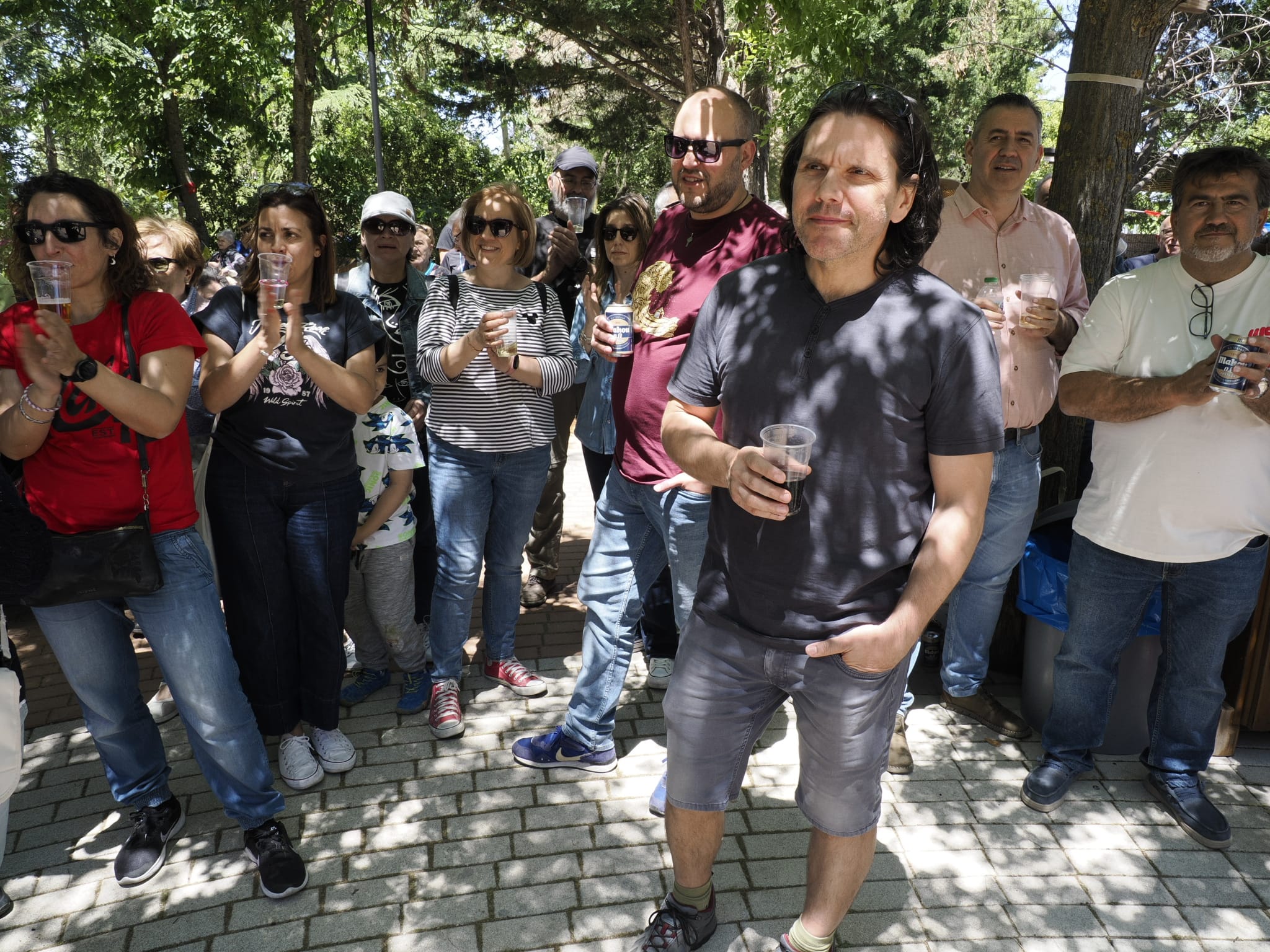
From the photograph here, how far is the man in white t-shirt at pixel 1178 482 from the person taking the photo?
306 centimetres

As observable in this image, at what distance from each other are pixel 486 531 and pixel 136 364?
163 cm

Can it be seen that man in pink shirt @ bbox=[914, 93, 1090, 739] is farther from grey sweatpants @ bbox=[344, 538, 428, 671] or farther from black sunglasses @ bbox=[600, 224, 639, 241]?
grey sweatpants @ bbox=[344, 538, 428, 671]

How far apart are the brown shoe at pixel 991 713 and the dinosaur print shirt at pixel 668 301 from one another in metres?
1.85

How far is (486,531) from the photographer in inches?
159

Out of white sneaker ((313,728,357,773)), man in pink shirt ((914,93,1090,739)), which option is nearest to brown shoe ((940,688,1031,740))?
man in pink shirt ((914,93,1090,739))

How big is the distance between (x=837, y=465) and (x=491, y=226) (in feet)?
7.14

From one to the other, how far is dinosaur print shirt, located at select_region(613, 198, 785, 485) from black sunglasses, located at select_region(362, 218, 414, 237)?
155cm

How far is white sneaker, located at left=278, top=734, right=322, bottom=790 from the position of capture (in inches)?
136

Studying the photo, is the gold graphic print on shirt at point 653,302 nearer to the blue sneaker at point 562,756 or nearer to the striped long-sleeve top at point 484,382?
the striped long-sleeve top at point 484,382

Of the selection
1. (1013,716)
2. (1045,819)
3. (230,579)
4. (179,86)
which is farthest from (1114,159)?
(179,86)

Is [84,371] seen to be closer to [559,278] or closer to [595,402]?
[595,402]

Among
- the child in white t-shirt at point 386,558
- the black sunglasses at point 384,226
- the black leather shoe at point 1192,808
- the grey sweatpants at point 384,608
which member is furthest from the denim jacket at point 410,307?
the black leather shoe at point 1192,808

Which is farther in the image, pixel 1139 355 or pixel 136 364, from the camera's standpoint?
pixel 1139 355

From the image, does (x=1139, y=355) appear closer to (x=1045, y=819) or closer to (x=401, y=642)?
(x=1045, y=819)
